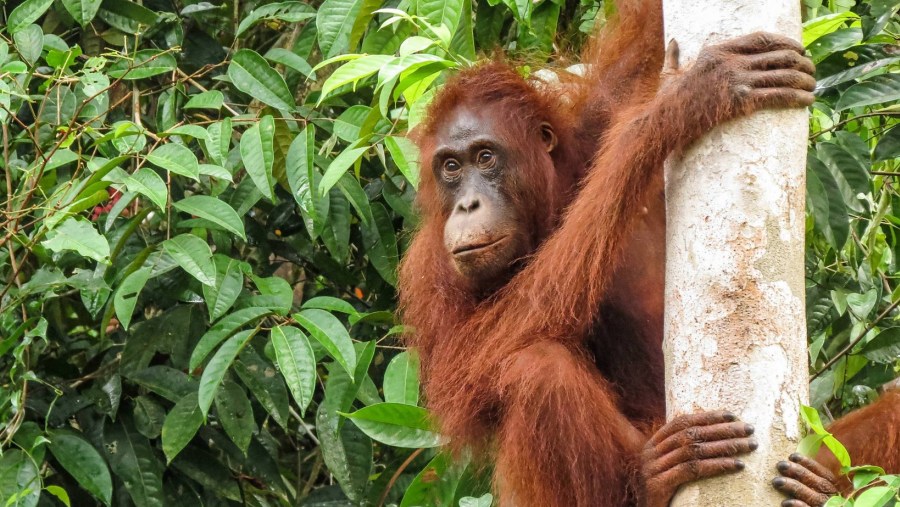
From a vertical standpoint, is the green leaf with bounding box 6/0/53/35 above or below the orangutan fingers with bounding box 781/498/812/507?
above

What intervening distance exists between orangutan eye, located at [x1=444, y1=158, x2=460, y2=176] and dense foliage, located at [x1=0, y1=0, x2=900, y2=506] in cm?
11

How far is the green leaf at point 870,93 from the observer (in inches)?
129

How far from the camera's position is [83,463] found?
3.89 meters

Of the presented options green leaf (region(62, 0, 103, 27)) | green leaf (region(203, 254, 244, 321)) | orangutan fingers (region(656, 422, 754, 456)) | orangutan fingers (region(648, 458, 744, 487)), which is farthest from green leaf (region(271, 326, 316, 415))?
green leaf (region(62, 0, 103, 27))

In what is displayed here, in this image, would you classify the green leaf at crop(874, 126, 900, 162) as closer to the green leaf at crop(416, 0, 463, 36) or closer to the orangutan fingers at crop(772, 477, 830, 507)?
the green leaf at crop(416, 0, 463, 36)

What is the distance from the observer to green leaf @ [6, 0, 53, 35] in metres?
3.95

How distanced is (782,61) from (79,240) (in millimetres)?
2039

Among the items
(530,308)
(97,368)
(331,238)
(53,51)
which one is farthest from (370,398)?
(53,51)

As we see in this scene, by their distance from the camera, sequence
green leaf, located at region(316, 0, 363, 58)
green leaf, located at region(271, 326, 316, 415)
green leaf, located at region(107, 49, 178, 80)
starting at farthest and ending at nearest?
1. green leaf, located at region(107, 49, 178, 80)
2. green leaf, located at region(316, 0, 363, 58)
3. green leaf, located at region(271, 326, 316, 415)

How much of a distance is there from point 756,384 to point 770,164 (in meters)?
0.45

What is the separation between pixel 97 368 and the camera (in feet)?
14.9

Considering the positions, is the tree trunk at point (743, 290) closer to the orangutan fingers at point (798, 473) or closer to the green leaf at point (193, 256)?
the orangutan fingers at point (798, 473)

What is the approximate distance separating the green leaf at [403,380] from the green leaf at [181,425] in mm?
737

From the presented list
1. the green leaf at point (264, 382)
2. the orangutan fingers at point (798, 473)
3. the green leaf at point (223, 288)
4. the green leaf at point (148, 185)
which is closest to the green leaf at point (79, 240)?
the green leaf at point (148, 185)
